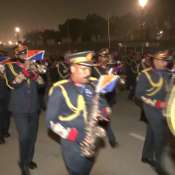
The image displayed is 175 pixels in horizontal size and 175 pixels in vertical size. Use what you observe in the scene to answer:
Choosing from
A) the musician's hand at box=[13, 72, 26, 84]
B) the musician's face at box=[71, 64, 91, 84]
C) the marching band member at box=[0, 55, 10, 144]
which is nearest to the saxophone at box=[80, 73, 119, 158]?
the musician's face at box=[71, 64, 91, 84]

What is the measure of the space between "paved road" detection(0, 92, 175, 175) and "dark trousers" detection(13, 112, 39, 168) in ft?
1.73

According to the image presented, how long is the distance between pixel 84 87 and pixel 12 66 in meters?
2.46

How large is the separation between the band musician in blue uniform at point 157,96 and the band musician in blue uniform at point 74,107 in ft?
6.69

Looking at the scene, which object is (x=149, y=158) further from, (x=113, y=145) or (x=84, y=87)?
(x=84, y=87)

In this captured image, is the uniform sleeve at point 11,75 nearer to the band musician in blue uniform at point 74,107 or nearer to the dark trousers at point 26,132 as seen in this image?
the dark trousers at point 26,132

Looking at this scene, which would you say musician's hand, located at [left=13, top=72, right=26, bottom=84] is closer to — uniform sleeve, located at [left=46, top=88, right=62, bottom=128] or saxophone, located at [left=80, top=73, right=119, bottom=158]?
uniform sleeve, located at [left=46, top=88, right=62, bottom=128]

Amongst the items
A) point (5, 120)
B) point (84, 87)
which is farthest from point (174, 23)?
point (84, 87)

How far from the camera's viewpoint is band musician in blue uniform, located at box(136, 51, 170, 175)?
661 cm

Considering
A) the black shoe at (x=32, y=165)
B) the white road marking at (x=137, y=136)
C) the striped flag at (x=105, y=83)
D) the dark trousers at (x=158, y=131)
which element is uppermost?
the striped flag at (x=105, y=83)

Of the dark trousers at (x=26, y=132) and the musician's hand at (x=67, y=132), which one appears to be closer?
the musician's hand at (x=67, y=132)

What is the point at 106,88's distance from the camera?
4562 mm

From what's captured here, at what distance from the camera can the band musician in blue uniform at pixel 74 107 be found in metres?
4.67

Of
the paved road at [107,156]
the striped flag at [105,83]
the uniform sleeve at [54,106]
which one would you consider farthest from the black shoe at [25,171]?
the striped flag at [105,83]

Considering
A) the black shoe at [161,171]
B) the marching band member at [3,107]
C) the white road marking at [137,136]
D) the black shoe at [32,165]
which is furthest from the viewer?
the marching band member at [3,107]
